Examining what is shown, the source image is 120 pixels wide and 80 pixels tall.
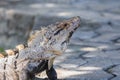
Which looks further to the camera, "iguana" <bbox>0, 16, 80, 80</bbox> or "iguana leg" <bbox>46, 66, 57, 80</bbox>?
"iguana leg" <bbox>46, 66, 57, 80</bbox>

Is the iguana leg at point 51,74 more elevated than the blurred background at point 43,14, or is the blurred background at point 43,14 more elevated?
the iguana leg at point 51,74

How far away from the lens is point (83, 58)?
6504mm

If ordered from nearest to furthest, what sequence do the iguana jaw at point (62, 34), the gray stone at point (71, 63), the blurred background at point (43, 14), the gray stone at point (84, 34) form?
the iguana jaw at point (62, 34) < the gray stone at point (71, 63) < the gray stone at point (84, 34) < the blurred background at point (43, 14)

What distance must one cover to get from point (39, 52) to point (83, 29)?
3633mm

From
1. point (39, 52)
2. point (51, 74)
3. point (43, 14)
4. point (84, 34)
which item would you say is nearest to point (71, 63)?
point (51, 74)

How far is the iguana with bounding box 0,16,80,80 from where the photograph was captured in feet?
15.8

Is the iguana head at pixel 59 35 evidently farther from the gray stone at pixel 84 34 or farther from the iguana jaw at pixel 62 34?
the gray stone at pixel 84 34

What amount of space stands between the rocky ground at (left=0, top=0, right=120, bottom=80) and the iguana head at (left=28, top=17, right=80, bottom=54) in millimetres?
774

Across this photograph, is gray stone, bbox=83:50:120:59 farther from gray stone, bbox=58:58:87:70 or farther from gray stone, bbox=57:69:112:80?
gray stone, bbox=57:69:112:80

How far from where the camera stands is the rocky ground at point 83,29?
586 centimetres

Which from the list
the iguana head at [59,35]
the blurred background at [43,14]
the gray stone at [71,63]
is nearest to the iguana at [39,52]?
the iguana head at [59,35]

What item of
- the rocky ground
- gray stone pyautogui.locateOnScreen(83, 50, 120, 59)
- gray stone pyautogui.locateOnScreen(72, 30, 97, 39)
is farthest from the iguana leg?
gray stone pyautogui.locateOnScreen(72, 30, 97, 39)

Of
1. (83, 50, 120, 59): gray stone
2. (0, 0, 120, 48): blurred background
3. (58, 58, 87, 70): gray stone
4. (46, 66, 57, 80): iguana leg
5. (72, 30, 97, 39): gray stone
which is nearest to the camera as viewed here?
(46, 66, 57, 80): iguana leg

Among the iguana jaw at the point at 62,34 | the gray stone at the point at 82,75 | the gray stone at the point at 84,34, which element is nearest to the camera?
the iguana jaw at the point at 62,34
